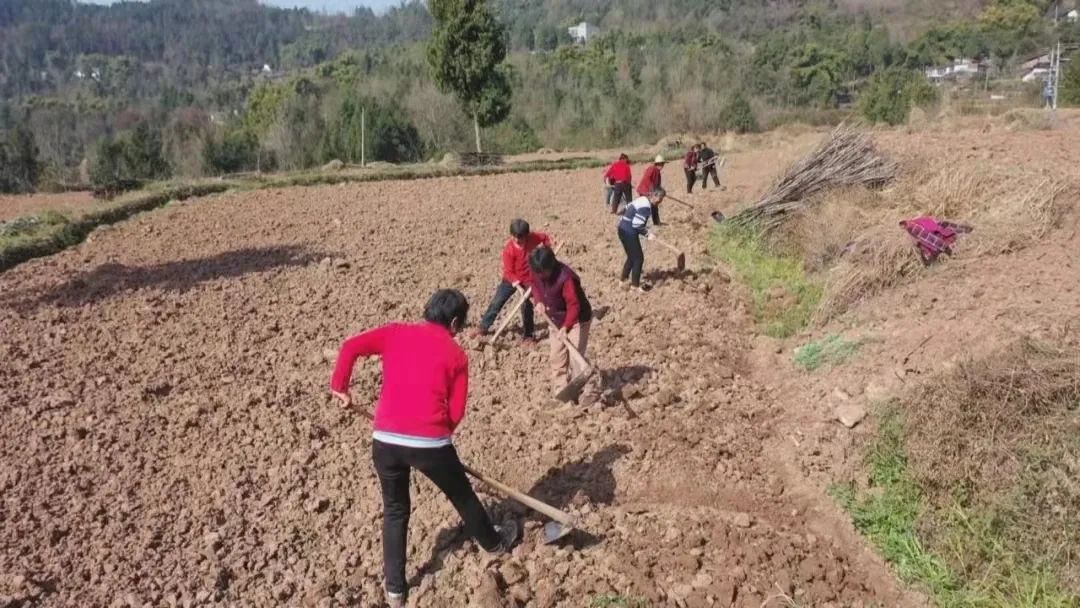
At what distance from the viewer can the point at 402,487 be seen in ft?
13.0

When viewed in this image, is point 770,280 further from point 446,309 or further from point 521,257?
point 446,309

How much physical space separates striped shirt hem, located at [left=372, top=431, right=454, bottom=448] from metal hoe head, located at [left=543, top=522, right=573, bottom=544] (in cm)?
90

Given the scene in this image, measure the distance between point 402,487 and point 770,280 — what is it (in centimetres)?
638

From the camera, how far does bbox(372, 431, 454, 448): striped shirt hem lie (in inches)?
150

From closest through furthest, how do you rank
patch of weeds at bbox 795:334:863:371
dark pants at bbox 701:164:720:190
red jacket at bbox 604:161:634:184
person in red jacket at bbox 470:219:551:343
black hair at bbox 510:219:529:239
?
patch of weeds at bbox 795:334:863:371 < black hair at bbox 510:219:529:239 < person in red jacket at bbox 470:219:551:343 < red jacket at bbox 604:161:634:184 < dark pants at bbox 701:164:720:190

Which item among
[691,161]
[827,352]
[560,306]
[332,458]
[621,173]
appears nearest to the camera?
[332,458]

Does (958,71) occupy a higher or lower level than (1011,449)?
higher

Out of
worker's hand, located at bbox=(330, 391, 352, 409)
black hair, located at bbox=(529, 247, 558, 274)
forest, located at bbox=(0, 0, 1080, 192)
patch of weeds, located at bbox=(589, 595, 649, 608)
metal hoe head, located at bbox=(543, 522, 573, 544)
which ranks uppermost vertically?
forest, located at bbox=(0, 0, 1080, 192)

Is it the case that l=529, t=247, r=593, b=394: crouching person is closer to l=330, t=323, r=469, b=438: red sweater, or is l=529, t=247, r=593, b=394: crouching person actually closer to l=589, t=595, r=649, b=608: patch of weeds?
l=330, t=323, r=469, b=438: red sweater

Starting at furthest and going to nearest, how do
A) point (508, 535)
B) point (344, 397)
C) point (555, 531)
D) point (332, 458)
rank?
point (332, 458), point (508, 535), point (555, 531), point (344, 397)

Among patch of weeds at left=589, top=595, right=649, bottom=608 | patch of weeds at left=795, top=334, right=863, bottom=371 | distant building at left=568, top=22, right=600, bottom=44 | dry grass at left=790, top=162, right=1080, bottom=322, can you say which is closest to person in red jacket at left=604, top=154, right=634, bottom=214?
dry grass at left=790, top=162, right=1080, bottom=322

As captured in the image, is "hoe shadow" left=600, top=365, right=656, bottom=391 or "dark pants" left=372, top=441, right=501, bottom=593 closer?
"dark pants" left=372, top=441, right=501, bottom=593

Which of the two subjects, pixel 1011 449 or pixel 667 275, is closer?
pixel 1011 449

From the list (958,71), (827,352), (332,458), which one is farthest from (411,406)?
(958,71)
